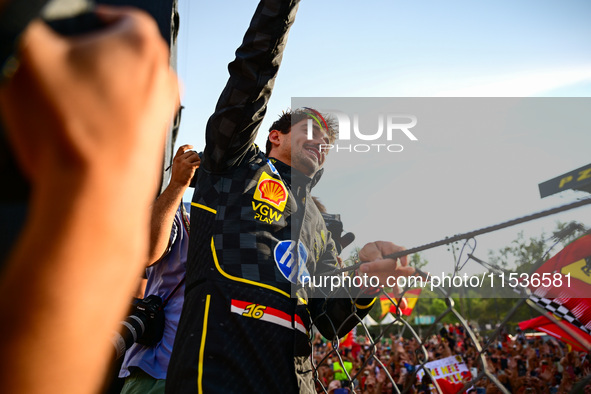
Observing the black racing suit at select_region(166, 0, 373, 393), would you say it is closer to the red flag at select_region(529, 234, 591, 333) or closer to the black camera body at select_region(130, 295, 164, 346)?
the black camera body at select_region(130, 295, 164, 346)

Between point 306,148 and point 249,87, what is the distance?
2.67 feet

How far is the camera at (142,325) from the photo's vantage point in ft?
6.24

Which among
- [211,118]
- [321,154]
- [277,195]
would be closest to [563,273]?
[321,154]

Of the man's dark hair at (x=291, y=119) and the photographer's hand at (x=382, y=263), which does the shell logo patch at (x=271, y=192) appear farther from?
the man's dark hair at (x=291, y=119)

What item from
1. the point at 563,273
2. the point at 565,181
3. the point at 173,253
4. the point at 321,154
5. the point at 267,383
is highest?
the point at 565,181

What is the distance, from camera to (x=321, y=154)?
2467 mm

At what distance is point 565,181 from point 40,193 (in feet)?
92.3

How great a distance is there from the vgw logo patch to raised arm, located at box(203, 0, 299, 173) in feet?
1.42

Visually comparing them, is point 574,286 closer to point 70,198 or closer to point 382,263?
point 382,263

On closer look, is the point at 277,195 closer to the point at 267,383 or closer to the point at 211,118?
the point at 211,118

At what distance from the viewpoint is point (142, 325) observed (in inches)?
78.7

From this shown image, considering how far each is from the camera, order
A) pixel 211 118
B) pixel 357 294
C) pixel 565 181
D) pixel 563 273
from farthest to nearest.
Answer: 1. pixel 565 181
2. pixel 563 273
3. pixel 357 294
4. pixel 211 118

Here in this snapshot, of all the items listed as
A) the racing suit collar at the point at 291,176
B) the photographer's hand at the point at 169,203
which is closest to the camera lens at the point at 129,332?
the photographer's hand at the point at 169,203

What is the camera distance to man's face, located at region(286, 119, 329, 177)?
2.33m
